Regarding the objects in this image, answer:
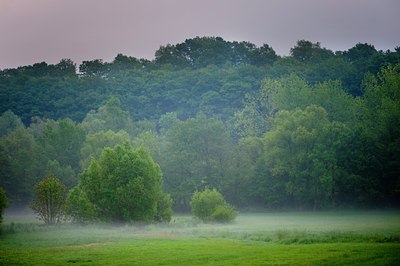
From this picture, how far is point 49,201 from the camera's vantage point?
8406 cm

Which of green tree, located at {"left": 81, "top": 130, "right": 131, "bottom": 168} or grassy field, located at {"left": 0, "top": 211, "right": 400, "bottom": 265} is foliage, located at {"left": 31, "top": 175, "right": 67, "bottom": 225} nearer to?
grassy field, located at {"left": 0, "top": 211, "right": 400, "bottom": 265}

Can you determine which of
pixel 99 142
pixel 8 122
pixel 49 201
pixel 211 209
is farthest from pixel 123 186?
pixel 8 122

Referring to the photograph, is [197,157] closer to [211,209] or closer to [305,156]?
[305,156]

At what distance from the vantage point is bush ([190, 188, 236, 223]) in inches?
3410

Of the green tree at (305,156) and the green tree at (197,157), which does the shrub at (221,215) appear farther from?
the green tree at (197,157)

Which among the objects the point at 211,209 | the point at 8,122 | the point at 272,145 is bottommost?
the point at 211,209

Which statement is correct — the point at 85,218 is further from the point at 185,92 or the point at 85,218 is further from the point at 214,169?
the point at 185,92

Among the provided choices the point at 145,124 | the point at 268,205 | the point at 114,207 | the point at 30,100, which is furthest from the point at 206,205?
the point at 30,100

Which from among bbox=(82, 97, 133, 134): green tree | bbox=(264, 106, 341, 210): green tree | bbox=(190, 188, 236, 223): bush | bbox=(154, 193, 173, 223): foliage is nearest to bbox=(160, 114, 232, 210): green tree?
bbox=(264, 106, 341, 210): green tree

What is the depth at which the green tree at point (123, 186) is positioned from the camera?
80.3 meters

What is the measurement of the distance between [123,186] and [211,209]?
46.2 feet

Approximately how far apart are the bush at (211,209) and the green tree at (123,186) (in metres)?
6.03

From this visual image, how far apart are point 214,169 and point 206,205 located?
32.2 metres

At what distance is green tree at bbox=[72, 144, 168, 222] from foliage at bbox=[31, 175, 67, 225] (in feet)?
12.4
